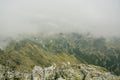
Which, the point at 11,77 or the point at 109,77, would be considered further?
the point at 11,77

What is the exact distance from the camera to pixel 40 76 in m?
125

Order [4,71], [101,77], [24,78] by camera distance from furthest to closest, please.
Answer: [4,71] < [24,78] < [101,77]

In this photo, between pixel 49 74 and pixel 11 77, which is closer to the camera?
pixel 49 74

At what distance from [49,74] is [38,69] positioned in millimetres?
10569

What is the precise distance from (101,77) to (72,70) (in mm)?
13447

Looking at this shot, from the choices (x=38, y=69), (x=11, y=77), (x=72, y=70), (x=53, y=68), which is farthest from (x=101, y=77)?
(x=11, y=77)

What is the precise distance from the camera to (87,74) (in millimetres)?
119625

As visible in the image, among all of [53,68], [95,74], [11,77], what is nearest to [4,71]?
[11,77]

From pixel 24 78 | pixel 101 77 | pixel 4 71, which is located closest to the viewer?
pixel 101 77

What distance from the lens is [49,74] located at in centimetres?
12175

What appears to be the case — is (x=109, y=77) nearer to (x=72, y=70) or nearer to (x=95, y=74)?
(x=95, y=74)

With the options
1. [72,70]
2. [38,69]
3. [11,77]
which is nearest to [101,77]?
[72,70]

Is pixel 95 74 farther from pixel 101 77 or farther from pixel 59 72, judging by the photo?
pixel 59 72

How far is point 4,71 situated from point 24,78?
15.6 metres
